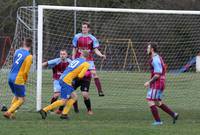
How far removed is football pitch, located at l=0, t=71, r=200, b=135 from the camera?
11.1 metres

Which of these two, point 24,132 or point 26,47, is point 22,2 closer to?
point 26,47

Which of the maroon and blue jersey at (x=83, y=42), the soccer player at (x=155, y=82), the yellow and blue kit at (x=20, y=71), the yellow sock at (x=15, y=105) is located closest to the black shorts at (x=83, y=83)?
the maroon and blue jersey at (x=83, y=42)

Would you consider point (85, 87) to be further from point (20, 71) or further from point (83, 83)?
point (20, 71)

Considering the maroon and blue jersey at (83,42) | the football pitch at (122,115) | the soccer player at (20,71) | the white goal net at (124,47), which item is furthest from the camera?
the white goal net at (124,47)

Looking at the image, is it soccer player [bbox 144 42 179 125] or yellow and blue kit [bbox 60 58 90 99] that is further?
yellow and blue kit [bbox 60 58 90 99]

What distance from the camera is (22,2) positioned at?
4550 centimetres

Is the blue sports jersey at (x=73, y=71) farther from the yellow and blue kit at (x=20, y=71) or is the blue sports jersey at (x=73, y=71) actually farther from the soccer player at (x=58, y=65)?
the soccer player at (x=58, y=65)

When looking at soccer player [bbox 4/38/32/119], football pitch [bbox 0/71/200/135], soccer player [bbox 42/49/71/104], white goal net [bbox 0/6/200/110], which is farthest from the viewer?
white goal net [bbox 0/6/200/110]

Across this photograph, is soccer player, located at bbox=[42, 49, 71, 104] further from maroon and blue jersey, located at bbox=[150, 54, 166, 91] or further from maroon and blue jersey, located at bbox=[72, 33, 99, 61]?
maroon and blue jersey, located at bbox=[150, 54, 166, 91]

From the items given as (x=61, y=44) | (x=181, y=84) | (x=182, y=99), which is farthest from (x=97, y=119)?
(x=181, y=84)

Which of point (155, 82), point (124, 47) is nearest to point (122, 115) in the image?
point (155, 82)

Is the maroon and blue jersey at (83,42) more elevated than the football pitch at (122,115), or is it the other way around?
the maroon and blue jersey at (83,42)

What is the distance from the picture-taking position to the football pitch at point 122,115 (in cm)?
1112

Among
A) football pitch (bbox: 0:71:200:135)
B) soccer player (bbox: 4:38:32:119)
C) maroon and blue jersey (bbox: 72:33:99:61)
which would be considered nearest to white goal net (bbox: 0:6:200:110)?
football pitch (bbox: 0:71:200:135)
